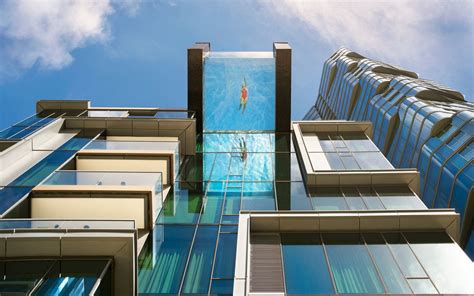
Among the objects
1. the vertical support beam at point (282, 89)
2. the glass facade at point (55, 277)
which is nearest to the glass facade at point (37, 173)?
the glass facade at point (55, 277)

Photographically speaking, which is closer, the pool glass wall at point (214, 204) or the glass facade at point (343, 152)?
the pool glass wall at point (214, 204)

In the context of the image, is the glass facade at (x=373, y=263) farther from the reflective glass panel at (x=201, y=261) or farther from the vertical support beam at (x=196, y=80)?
the vertical support beam at (x=196, y=80)

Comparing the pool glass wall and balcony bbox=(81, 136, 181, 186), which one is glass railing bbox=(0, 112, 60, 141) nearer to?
balcony bbox=(81, 136, 181, 186)

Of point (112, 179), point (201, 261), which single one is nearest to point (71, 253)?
point (201, 261)

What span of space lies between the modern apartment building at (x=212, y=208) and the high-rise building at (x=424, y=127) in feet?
32.0

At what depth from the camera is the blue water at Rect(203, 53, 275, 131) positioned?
31141 mm

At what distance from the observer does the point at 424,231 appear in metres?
17.2

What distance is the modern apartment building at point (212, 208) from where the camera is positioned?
13.8 m

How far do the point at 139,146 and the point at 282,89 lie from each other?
38.4 feet

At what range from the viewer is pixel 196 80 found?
31.8 m

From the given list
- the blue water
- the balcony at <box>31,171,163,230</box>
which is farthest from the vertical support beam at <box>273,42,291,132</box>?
the balcony at <box>31,171,163,230</box>

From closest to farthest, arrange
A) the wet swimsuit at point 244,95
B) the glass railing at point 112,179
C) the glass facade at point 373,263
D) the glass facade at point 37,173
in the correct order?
1. the glass facade at point 373,263
2. the glass facade at point 37,173
3. the glass railing at point 112,179
4. the wet swimsuit at point 244,95

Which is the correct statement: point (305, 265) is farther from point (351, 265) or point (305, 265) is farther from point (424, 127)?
point (424, 127)

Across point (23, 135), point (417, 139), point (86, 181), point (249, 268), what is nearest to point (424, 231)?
point (249, 268)
